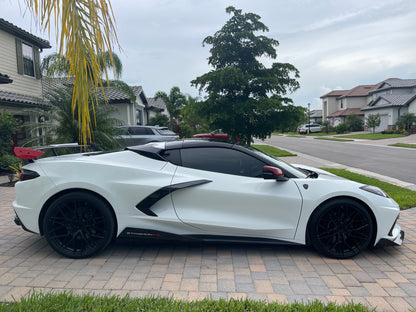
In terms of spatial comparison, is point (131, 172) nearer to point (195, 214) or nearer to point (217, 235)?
point (195, 214)

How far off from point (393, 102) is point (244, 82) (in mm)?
45264

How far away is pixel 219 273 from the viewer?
331 centimetres

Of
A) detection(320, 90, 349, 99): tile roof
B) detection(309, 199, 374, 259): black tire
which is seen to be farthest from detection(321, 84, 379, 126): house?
detection(309, 199, 374, 259): black tire

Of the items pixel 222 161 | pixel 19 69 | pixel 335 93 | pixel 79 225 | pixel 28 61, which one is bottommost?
pixel 79 225

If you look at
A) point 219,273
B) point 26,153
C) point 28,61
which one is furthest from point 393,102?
point 26,153

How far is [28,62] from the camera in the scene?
585 inches

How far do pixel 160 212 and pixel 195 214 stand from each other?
39 cm

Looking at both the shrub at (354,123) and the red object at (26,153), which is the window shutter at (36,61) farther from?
the shrub at (354,123)

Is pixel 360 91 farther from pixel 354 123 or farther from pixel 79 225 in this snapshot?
pixel 79 225

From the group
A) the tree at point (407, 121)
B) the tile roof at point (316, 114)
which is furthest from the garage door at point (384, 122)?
the tile roof at point (316, 114)

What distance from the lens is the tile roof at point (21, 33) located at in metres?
12.9

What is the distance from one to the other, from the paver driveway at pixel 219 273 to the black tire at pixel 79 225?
0.15 meters

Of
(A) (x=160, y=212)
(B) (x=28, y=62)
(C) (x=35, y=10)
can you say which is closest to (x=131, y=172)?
(A) (x=160, y=212)

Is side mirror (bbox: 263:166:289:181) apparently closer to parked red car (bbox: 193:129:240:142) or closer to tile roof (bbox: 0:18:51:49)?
parked red car (bbox: 193:129:240:142)
